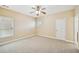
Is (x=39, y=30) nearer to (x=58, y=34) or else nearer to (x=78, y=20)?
(x=58, y=34)

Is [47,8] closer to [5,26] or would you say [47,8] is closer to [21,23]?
[21,23]

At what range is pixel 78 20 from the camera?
5.78 ft

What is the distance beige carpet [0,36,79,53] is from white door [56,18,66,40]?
0.11 meters

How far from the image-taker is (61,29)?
1867mm

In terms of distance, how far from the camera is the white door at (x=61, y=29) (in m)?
1.84

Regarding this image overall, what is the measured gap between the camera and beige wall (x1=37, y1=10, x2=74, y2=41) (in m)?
1.82

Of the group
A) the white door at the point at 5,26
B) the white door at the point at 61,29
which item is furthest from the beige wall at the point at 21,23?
the white door at the point at 61,29

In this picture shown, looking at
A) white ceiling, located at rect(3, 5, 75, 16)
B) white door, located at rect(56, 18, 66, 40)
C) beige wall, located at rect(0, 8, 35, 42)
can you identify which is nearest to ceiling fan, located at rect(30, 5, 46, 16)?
white ceiling, located at rect(3, 5, 75, 16)

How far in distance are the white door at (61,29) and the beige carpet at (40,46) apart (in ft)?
0.36

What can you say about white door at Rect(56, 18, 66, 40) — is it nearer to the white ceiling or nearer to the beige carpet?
the beige carpet

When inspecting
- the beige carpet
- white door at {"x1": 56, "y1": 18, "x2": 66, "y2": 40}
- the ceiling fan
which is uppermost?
the ceiling fan

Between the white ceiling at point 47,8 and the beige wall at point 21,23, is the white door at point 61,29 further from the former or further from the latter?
the beige wall at point 21,23

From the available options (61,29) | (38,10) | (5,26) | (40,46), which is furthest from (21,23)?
(61,29)
